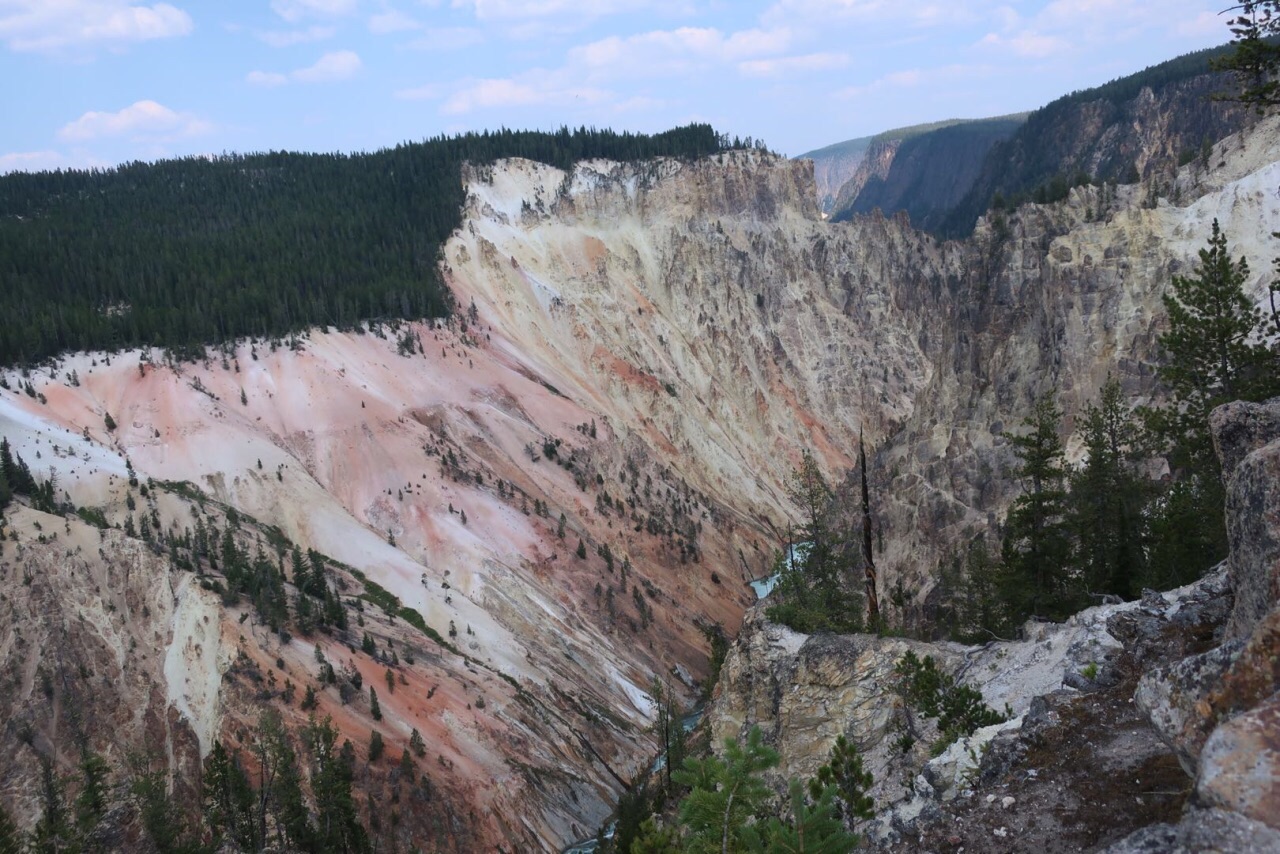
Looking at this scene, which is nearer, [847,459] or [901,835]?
[901,835]

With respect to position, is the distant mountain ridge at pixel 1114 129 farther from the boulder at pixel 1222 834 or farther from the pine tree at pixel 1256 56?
the boulder at pixel 1222 834

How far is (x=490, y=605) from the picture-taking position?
58.8 metres

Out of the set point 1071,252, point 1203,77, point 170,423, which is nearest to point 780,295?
point 1071,252

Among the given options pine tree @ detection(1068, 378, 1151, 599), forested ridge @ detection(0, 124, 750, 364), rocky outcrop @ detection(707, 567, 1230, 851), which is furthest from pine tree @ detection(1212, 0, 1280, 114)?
forested ridge @ detection(0, 124, 750, 364)

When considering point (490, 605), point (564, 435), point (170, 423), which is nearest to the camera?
point (490, 605)

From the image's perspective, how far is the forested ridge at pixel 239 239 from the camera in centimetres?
7281

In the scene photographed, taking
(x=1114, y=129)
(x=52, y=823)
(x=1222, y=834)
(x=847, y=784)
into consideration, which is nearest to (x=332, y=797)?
(x=52, y=823)

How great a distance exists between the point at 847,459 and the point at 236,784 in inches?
3172

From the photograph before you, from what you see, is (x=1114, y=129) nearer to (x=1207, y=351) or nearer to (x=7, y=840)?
(x=1207, y=351)

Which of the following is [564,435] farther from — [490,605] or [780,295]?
[780,295]

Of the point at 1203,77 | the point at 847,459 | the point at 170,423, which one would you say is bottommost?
the point at 847,459

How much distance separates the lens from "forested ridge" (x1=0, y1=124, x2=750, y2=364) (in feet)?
239

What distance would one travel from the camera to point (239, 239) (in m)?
91.0

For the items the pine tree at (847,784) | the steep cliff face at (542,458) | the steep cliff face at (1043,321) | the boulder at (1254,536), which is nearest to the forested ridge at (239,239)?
the steep cliff face at (542,458)
